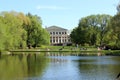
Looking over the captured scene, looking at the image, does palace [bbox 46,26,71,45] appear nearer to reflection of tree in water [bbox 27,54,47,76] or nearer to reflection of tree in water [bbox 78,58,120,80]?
reflection of tree in water [bbox 27,54,47,76]

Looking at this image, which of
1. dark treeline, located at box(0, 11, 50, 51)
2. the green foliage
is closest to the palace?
the green foliage

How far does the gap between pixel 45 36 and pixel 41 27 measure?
10.3ft

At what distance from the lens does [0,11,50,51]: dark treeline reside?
7528 centimetres

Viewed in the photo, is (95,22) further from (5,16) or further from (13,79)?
(13,79)

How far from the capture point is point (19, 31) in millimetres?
85625

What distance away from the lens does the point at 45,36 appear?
109 m

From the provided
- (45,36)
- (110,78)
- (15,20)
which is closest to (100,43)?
(45,36)

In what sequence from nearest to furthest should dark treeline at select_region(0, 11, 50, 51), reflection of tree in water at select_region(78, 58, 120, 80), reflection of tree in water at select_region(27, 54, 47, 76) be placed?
reflection of tree in water at select_region(78, 58, 120, 80)
reflection of tree in water at select_region(27, 54, 47, 76)
dark treeline at select_region(0, 11, 50, 51)

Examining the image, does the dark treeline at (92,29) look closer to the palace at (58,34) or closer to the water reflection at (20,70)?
the palace at (58,34)

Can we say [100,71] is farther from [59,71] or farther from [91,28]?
[91,28]

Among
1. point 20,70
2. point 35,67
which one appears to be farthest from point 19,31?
point 20,70

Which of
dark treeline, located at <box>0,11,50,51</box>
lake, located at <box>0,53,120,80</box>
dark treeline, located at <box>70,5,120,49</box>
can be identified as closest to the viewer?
lake, located at <box>0,53,120,80</box>

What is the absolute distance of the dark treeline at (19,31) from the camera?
247 ft

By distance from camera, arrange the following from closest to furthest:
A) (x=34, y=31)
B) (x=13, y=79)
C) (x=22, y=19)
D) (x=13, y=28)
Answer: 1. (x=13, y=79)
2. (x=13, y=28)
3. (x=22, y=19)
4. (x=34, y=31)
